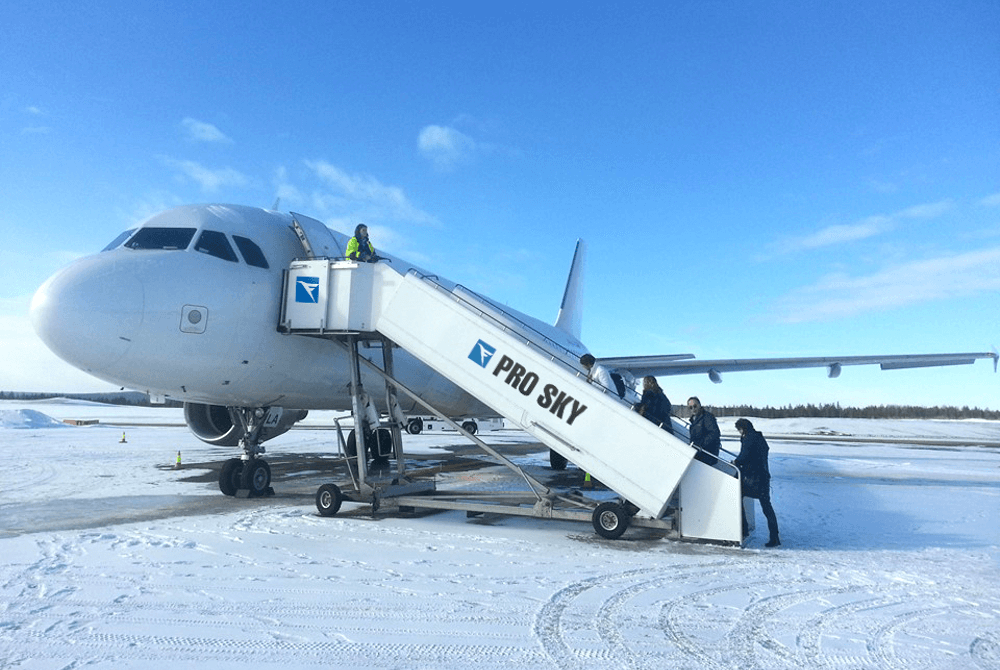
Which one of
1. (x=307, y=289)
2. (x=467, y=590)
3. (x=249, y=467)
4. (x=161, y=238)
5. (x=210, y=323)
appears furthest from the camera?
(x=249, y=467)

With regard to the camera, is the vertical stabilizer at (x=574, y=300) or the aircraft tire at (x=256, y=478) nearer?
the aircraft tire at (x=256, y=478)

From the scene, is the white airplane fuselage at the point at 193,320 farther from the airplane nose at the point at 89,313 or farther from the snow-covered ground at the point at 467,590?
the snow-covered ground at the point at 467,590

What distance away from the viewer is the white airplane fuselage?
7461mm

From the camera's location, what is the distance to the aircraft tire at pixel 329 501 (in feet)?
28.6

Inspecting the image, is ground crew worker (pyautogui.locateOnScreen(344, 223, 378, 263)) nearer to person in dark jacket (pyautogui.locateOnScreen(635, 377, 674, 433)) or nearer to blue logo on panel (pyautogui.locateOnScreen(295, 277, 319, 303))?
blue logo on panel (pyautogui.locateOnScreen(295, 277, 319, 303))

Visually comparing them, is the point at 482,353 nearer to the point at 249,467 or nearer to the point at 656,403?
the point at 656,403

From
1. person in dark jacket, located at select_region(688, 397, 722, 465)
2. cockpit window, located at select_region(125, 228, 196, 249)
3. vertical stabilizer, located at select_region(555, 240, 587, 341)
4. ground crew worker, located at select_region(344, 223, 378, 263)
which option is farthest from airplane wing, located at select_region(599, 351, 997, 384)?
cockpit window, located at select_region(125, 228, 196, 249)

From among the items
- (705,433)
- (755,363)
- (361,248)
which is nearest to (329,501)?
(361,248)

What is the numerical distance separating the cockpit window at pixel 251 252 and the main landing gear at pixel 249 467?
2.67 m

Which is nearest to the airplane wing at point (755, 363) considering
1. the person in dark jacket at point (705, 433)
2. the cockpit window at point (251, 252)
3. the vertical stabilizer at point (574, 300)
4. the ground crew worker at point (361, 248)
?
the vertical stabilizer at point (574, 300)

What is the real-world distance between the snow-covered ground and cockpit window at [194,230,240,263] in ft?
11.6

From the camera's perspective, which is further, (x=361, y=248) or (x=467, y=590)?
(x=361, y=248)

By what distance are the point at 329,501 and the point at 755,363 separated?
558 inches

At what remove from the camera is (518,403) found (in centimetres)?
768
